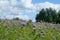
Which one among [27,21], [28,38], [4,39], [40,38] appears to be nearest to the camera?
[4,39]

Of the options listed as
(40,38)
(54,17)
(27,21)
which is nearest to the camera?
(40,38)

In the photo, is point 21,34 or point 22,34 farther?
point 22,34

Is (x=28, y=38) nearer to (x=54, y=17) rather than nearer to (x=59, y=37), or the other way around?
(x=59, y=37)

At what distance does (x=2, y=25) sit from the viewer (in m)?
8.62

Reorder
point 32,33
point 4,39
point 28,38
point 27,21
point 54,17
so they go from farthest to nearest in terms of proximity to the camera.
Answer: point 54,17
point 27,21
point 32,33
point 28,38
point 4,39

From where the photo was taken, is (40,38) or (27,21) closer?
(40,38)

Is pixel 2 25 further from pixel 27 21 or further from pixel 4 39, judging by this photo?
pixel 4 39

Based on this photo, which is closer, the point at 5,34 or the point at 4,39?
the point at 4,39

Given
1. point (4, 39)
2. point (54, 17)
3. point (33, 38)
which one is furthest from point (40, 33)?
point (54, 17)

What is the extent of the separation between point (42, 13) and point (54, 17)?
3344mm

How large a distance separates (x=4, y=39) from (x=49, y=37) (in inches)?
74.2

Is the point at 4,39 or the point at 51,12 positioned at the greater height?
the point at 4,39

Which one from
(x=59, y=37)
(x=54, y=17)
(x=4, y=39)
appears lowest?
(x=54, y=17)

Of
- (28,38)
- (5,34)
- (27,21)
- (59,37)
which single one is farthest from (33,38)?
(27,21)
